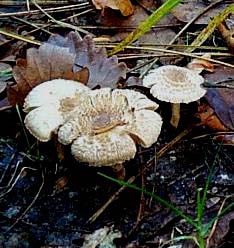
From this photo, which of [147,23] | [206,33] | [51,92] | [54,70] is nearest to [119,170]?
[51,92]

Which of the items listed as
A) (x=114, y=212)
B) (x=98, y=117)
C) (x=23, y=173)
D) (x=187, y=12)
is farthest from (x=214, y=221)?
(x=187, y=12)

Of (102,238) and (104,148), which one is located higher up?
(104,148)

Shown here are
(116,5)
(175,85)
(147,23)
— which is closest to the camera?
(175,85)

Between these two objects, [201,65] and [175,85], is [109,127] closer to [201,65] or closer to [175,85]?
[175,85]

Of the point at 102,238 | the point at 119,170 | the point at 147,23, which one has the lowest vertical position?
the point at 102,238

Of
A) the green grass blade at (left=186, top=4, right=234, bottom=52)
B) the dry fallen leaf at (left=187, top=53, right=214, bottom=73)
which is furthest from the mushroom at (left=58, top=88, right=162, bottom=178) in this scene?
the green grass blade at (left=186, top=4, right=234, bottom=52)

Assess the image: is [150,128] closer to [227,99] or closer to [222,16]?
[227,99]
